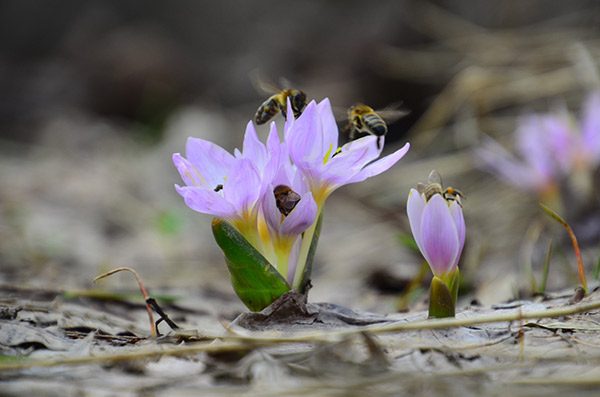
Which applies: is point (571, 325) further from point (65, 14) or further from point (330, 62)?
point (65, 14)

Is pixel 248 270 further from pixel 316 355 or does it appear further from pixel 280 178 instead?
pixel 316 355

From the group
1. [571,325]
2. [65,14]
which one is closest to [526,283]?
[571,325]

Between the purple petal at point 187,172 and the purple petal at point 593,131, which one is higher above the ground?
the purple petal at point 593,131

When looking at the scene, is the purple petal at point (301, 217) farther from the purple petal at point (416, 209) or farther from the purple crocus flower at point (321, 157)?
the purple petal at point (416, 209)

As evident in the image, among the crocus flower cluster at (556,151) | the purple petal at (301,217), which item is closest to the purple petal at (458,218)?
the purple petal at (301,217)

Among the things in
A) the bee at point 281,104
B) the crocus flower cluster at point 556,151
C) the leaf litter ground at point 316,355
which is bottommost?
the leaf litter ground at point 316,355

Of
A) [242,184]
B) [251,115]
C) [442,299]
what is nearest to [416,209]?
[442,299]
